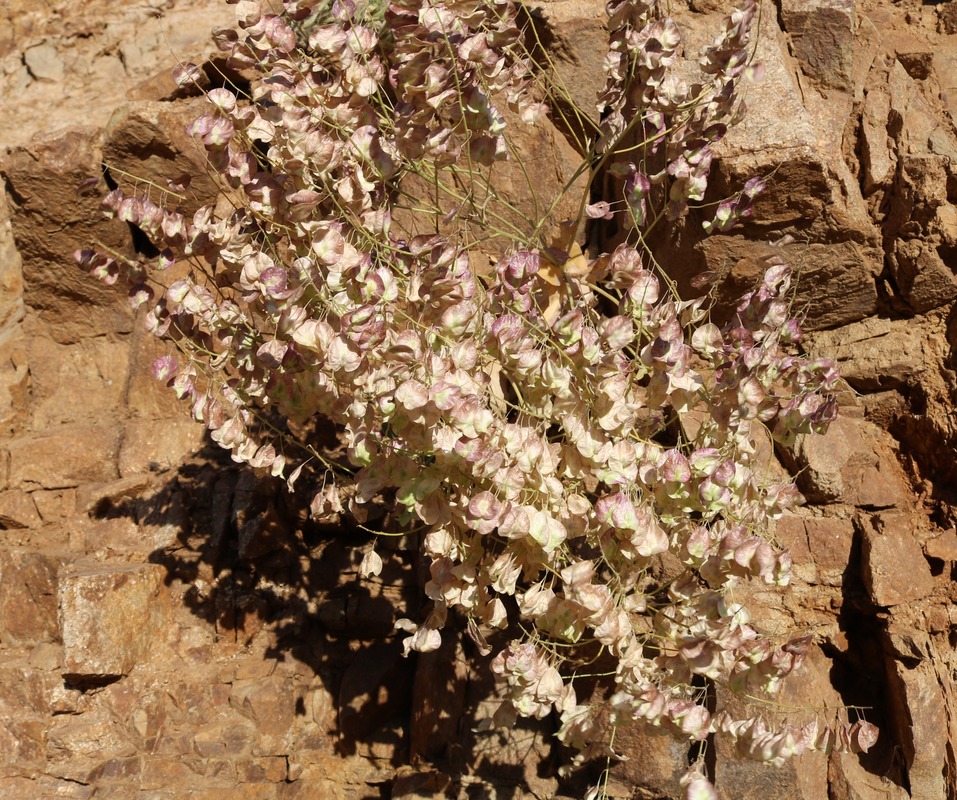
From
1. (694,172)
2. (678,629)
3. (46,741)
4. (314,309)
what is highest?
(694,172)

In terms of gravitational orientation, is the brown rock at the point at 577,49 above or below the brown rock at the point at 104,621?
above

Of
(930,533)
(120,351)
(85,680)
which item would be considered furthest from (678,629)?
(120,351)

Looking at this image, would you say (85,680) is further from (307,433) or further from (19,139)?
(19,139)

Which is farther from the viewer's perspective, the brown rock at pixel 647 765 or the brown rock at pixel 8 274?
the brown rock at pixel 8 274

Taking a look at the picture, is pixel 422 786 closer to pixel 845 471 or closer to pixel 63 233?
pixel 845 471

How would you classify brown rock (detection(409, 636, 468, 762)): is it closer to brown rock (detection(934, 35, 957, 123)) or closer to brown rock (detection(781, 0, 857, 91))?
brown rock (detection(781, 0, 857, 91))

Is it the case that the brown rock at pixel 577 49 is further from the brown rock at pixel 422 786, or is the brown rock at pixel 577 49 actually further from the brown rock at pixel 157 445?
the brown rock at pixel 422 786

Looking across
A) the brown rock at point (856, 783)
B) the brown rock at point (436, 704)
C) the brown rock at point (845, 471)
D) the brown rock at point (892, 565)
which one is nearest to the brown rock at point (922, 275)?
the brown rock at point (845, 471)

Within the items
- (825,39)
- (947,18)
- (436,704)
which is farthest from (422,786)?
(947,18)
